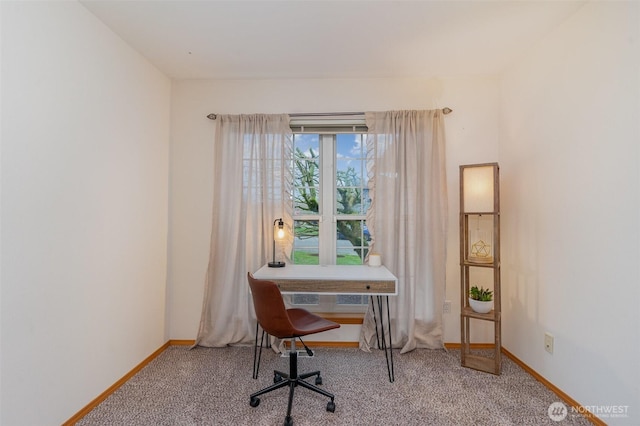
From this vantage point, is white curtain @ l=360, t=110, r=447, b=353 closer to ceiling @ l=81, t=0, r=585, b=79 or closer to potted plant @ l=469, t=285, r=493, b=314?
potted plant @ l=469, t=285, r=493, b=314

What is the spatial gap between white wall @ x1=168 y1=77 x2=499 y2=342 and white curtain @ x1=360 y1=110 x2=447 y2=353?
0.54 ft

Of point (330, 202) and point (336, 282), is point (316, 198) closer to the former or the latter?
point (330, 202)

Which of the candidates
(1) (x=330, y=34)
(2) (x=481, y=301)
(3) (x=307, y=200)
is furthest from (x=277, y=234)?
(2) (x=481, y=301)

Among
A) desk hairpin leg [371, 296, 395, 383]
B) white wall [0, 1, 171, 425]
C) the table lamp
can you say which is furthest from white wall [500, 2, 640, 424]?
white wall [0, 1, 171, 425]

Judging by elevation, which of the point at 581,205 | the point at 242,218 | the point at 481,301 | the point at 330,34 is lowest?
the point at 481,301

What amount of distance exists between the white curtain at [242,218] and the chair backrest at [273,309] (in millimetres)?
887

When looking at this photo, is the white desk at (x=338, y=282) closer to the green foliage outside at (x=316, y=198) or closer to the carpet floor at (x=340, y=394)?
the carpet floor at (x=340, y=394)

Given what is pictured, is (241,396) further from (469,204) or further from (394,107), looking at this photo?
(394,107)

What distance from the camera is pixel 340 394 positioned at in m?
2.04

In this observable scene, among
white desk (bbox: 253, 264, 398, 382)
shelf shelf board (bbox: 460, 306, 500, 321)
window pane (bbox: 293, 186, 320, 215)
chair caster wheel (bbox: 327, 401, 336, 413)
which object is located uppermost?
window pane (bbox: 293, 186, 320, 215)

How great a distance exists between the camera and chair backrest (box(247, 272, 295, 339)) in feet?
5.93

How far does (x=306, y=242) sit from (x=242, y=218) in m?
0.66

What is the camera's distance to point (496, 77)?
2781 millimetres

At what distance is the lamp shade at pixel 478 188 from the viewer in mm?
2293
